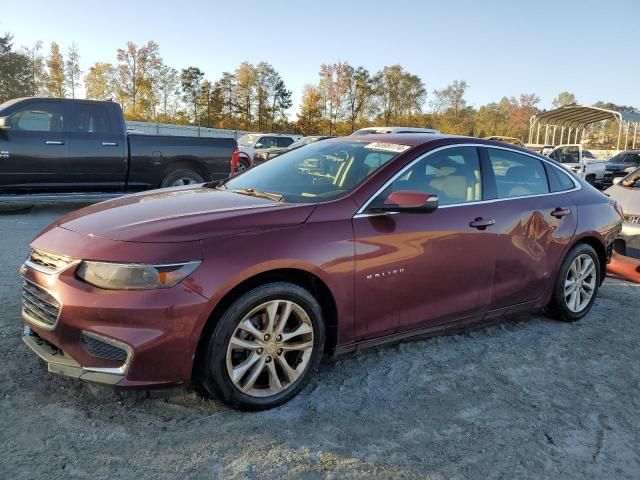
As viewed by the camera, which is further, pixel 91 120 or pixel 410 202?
pixel 91 120

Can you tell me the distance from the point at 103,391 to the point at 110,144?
711 cm

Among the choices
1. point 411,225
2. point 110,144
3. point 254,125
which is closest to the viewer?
point 411,225

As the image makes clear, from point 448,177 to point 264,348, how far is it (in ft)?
6.02

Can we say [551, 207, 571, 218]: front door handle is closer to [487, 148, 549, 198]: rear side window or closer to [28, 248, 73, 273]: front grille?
[487, 148, 549, 198]: rear side window

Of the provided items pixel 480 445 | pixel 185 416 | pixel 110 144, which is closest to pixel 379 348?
pixel 480 445

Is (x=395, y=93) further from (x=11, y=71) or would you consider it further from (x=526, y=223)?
(x=526, y=223)

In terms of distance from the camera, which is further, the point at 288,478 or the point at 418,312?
the point at 418,312

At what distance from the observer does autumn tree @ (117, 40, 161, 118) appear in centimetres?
5512

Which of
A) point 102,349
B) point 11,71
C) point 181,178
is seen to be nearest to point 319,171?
A: point 102,349

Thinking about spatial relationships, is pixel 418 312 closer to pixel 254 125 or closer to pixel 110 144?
pixel 110 144

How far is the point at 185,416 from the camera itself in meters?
2.82

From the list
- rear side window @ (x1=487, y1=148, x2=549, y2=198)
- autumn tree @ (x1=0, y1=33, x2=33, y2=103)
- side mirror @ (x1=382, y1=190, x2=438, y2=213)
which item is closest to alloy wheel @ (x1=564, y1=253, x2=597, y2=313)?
rear side window @ (x1=487, y1=148, x2=549, y2=198)

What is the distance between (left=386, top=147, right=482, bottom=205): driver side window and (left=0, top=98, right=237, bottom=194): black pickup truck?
6.79 metres

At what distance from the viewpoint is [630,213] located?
6.26 metres
